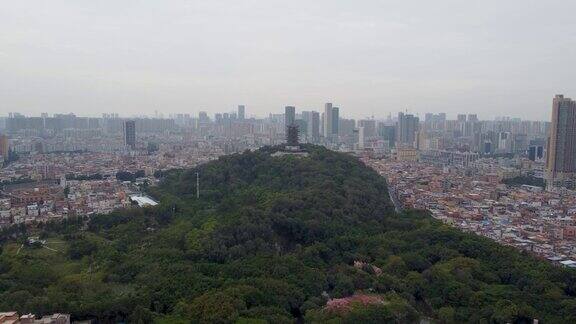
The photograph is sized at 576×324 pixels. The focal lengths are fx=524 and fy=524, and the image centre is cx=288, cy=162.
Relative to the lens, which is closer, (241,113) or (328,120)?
(328,120)

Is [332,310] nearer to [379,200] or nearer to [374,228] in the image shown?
[374,228]

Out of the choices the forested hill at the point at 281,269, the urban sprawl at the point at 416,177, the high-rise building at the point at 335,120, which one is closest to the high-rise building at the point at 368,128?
the urban sprawl at the point at 416,177

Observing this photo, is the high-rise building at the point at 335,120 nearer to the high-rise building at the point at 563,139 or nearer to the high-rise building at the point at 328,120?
the high-rise building at the point at 328,120

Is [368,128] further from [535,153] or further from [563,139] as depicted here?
[563,139]

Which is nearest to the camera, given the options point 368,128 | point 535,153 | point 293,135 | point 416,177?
point 293,135

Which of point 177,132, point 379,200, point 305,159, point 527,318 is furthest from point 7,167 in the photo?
point 177,132

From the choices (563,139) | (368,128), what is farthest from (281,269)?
(368,128)
